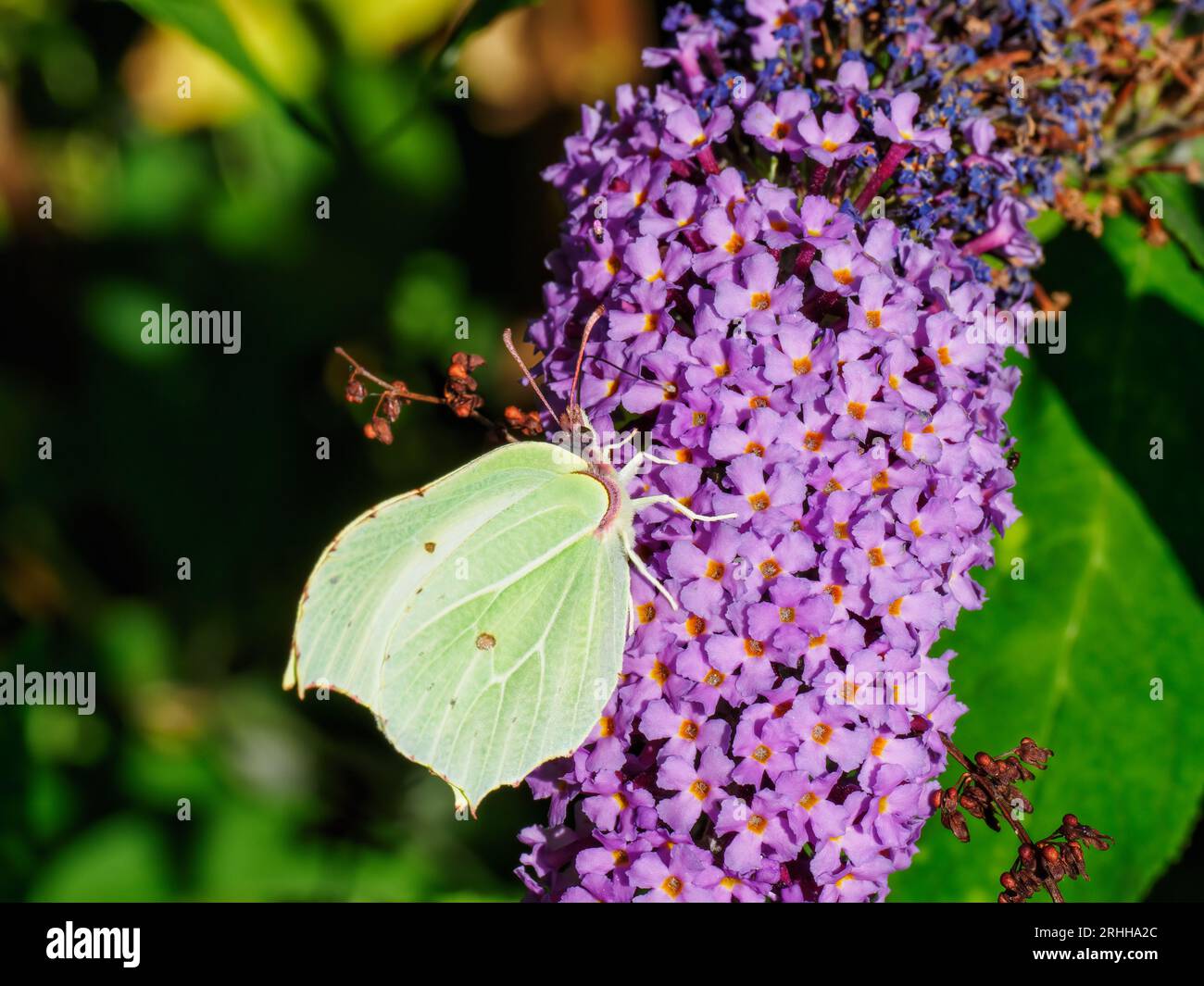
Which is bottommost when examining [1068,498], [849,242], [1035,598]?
[1035,598]

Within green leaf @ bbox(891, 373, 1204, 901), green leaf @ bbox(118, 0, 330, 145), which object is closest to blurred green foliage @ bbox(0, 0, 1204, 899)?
green leaf @ bbox(118, 0, 330, 145)

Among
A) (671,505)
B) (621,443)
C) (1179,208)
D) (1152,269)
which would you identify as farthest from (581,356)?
(1179,208)

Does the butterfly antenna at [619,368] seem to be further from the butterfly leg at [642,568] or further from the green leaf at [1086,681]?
the green leaf at [1086,681]

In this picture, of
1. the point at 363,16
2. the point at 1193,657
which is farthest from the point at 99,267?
the point at 1193,657

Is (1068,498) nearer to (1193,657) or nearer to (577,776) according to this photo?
(1193,657)

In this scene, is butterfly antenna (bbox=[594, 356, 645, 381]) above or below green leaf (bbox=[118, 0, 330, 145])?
below

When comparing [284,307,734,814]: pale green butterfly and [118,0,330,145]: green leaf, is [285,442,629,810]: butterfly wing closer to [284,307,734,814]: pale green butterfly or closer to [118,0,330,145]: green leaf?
[284,307,734,814]: pale green butterfly

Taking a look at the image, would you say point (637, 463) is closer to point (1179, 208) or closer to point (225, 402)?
point (1179, 208)
